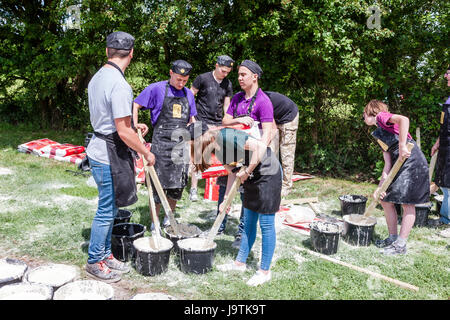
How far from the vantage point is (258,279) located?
351 centimetres

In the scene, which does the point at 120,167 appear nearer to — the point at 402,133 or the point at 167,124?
the point at 167,124

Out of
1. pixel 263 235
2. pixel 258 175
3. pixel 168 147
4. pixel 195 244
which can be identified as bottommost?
pixel 195 244

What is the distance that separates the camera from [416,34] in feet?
22.4

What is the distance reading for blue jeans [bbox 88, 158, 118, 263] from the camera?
3266 millimetres

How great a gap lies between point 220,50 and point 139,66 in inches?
85.4

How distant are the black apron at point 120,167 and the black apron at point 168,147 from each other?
85 centimetres

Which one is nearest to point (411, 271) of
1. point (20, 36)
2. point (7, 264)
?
point (7, 264)

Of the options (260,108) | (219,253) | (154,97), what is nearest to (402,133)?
(260,108)

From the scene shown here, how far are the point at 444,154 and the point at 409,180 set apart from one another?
1319mm

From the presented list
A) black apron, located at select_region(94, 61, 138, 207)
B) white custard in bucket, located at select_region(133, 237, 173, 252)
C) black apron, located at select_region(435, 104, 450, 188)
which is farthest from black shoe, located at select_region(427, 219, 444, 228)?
black apron, located at select_region(94, 61, 138, 207)

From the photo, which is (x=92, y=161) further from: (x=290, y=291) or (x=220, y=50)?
(x=220, y=50)

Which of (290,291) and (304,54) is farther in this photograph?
(304,54)

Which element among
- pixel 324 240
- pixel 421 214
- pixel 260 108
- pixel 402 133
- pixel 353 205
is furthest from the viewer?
pixel 353 205

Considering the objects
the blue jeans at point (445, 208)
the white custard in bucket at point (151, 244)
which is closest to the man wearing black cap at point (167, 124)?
the white custard in bucket at point (151, 244)
